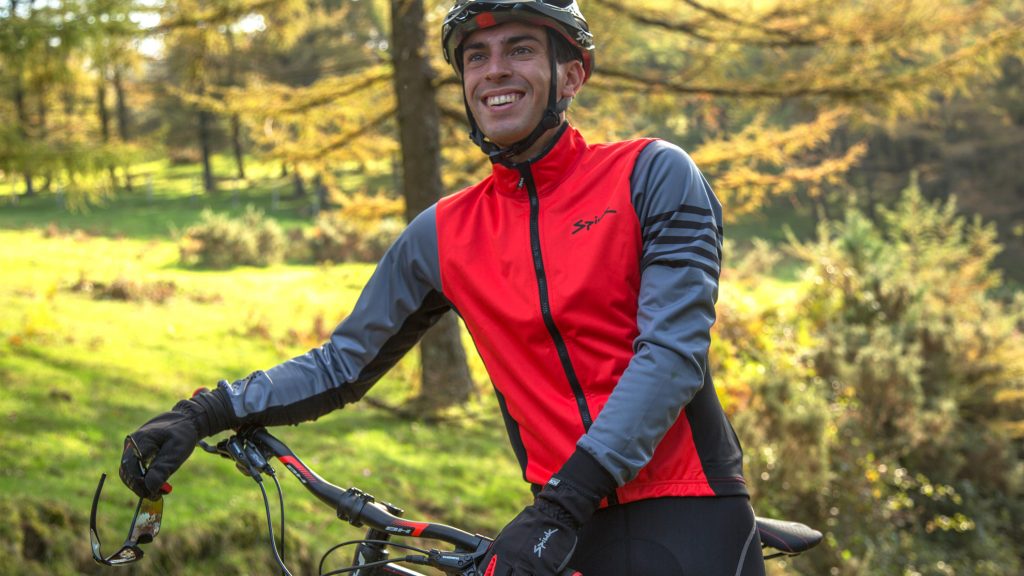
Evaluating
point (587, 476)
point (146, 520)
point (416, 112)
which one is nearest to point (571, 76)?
point (587, 476)

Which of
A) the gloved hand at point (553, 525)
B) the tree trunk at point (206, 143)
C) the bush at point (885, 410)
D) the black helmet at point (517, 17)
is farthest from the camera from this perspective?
the tree trunk at point (206, 143)

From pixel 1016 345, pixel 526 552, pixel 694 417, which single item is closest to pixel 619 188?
pixel 694 417

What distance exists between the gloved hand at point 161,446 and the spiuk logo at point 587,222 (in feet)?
3.64

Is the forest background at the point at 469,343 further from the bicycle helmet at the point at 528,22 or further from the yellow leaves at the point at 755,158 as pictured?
the bicycle helmet at the point at 528,22

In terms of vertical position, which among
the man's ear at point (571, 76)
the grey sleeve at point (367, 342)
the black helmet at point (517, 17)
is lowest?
the grey sleeve at point (367, 342)

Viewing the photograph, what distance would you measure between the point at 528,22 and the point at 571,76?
0.73ft

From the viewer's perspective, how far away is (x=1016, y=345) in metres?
11.7

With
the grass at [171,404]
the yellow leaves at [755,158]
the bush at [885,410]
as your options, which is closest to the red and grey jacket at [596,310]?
the grass at [171,404]

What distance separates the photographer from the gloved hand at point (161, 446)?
235 centimetres

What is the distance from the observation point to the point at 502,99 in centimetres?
242

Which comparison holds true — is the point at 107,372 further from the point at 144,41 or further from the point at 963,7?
the point at 963,7

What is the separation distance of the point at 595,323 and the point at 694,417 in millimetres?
331

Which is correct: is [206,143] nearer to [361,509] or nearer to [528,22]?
[528,22]

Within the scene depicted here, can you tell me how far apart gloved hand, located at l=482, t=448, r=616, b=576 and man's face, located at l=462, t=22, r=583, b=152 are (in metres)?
0.91
